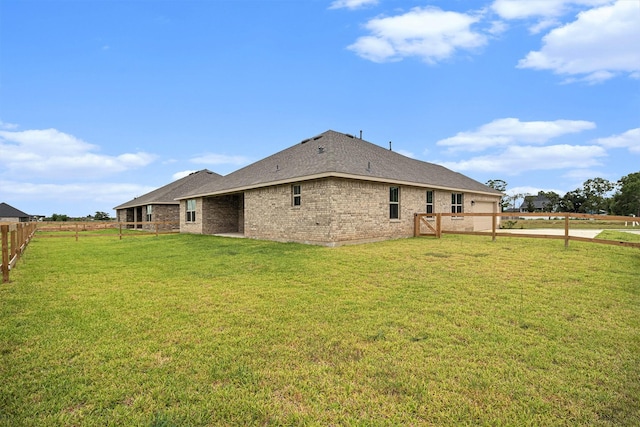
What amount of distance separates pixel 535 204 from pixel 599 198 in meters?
17.1

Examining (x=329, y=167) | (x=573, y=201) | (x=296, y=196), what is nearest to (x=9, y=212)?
(x=296, y=196)

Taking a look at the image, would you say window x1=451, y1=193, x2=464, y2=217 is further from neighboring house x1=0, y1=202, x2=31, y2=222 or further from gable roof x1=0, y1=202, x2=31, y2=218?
gable roof x1=0, y1=202, x2=31, y2=218

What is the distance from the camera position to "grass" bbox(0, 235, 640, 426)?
8.17ft

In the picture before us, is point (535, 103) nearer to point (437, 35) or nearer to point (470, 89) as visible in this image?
point (470, 89)

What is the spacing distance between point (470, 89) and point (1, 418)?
19.0 meters

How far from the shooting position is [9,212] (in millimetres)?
55156

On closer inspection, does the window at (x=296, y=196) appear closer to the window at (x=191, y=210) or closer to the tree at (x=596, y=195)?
the window at (x=191, y=210)

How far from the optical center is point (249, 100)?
20156mm

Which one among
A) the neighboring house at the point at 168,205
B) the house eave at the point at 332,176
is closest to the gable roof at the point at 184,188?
the neighboring house at the point at 168,205

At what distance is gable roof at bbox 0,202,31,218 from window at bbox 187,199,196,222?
5262 cm

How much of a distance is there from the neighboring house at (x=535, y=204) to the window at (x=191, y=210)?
2741 inches

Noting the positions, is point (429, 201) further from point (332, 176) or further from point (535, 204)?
point (535, 204)

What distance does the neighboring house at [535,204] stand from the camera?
225 ft

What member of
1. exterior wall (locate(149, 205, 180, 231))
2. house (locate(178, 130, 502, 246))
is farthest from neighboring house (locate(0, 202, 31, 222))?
house (locate(178, 130, 502, 246))
